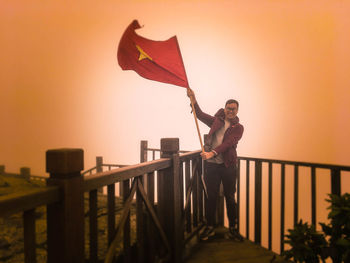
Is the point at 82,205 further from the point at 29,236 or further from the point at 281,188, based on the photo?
the point at 281,188

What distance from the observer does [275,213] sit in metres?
9.08

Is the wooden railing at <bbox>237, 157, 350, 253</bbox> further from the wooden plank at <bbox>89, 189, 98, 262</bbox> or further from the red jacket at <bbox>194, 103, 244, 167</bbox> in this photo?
the wooden plank at <bbox>89, 189, 98, 262</bbox>

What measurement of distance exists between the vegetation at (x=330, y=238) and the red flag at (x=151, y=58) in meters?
1.91

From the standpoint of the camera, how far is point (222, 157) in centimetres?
322

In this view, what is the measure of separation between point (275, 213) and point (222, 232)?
641 cm

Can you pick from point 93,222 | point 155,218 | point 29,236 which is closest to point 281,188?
point 155,218

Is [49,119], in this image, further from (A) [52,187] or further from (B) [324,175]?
(B) [324,175]

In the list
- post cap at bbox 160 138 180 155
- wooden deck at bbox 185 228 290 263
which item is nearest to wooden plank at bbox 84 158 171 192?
post cap at bbox 160 138 180 155

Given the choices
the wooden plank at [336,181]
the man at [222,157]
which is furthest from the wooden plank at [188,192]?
the wooden plank at [336,181]

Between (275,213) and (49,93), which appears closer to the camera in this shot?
(49,93)

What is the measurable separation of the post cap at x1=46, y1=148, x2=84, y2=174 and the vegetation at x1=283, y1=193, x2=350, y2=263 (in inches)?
66.2

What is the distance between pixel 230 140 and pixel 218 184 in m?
0.65

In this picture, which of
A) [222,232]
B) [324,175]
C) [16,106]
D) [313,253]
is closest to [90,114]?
[16,106]

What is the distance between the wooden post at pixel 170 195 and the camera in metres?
2.41
